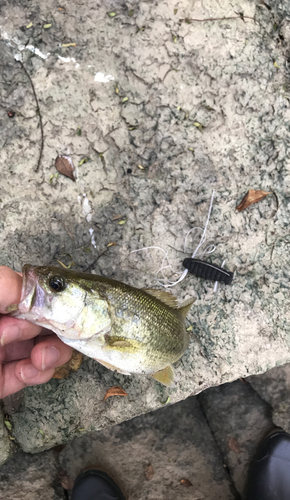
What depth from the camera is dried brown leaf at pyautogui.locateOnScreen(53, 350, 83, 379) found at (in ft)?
9.93

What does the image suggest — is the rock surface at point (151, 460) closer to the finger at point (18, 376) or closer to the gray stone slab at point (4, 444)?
the gray stone slab at point (4, 444)

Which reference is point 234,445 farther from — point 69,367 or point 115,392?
point 69,367

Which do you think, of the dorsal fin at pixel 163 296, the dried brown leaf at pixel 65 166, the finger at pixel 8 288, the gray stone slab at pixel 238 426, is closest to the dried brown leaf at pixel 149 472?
the gray stone slab at pixel 238 426

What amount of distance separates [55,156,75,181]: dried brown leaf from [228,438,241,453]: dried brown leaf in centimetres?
345

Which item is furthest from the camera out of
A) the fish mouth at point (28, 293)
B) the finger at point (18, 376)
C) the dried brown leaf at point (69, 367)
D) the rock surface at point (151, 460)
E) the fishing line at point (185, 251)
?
the rock surface at point (151, 460)

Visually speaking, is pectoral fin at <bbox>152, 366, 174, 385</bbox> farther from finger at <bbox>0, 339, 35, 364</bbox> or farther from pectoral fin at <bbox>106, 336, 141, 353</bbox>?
finger at <bbox>0, 339, 35, 364</bbox>

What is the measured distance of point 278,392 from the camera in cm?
379

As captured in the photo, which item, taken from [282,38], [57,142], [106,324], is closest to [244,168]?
[282,38]

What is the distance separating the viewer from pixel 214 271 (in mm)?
3086

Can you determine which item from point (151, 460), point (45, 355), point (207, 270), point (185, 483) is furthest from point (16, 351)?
point (185, 483)

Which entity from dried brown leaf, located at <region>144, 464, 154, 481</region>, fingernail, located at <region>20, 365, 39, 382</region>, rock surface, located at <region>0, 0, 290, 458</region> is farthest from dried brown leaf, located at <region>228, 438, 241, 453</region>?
fingernail, located at <region>20, 365, 39, 382</region>

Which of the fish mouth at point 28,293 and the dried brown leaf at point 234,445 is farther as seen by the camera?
the dried brown leaf at point 234,445

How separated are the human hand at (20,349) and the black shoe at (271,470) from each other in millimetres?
2661

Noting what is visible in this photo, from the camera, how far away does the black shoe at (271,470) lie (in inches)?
145
